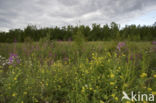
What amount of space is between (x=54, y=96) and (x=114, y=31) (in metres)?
4.70

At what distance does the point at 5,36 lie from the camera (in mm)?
19078

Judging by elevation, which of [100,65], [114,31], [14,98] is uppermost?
[114,31]

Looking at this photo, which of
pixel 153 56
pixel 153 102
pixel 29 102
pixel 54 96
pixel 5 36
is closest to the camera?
pixel 153 102

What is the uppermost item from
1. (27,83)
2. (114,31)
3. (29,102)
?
(114,31)

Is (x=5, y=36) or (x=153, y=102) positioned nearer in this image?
(x=153, y=102)

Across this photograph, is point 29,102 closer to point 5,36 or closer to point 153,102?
point 153,102

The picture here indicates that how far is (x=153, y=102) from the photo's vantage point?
1474 millimetres

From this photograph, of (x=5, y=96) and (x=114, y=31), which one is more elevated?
(x=114, y=31)

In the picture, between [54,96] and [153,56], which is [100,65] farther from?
[153,56]

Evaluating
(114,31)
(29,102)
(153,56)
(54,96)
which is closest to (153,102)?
(54,96)

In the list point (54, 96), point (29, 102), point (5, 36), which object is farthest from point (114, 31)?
point (5, 36)

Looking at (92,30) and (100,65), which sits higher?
(92,30)

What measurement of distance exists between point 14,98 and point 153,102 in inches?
90.9

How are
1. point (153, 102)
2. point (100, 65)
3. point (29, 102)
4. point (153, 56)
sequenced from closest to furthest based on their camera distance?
point (153, 102) → point (29, 102) → point (100, 65) → point (153, 56)
